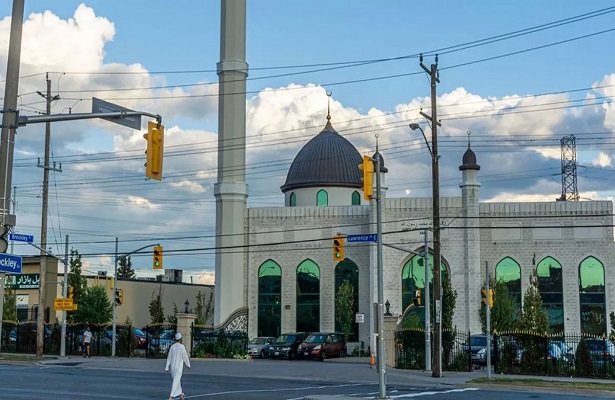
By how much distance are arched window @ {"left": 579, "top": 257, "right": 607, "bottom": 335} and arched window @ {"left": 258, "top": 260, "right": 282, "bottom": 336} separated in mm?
20180

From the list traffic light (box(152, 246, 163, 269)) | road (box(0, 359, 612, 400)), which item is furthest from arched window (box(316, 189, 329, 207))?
road (box(0, 359, 612, 400))

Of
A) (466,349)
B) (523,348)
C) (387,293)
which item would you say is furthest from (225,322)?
(523,348)

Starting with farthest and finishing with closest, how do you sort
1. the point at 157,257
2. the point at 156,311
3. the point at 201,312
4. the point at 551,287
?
the point at 156,311
the point at 201,312
the point at 551,287
the point at 157,257

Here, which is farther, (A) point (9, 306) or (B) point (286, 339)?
(A) point (9, 306)

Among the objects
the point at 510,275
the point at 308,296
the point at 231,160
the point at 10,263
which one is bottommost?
the point at 10,263

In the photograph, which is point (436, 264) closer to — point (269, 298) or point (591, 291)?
point (591, 291)

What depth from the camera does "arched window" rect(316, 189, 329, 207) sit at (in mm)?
64750

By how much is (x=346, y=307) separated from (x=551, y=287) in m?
13.4

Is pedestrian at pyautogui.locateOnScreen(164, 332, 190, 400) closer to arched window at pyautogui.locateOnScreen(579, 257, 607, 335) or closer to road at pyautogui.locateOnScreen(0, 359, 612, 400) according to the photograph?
road at pyautogui.locateOnScreen(0, 359, 612, 400)

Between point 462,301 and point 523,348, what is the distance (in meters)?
19.3

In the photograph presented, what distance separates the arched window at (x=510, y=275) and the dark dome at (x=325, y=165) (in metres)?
13.2

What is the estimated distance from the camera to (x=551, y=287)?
54750 mm

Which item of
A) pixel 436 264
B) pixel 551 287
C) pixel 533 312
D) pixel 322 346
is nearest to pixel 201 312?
pixel 322 346

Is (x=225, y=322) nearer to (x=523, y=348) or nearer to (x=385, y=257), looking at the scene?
(x=385, y=257)
